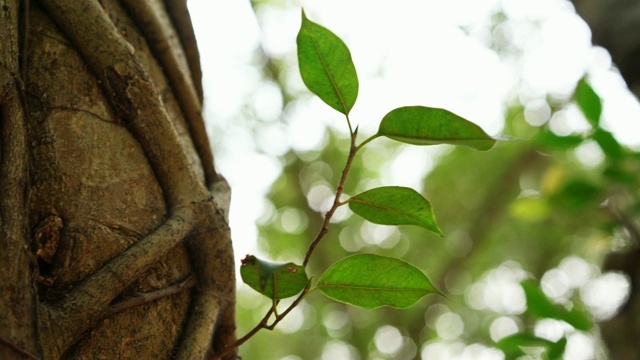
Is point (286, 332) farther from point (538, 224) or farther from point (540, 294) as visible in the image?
point (540, 294)

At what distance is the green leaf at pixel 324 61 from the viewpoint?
26.7 inches

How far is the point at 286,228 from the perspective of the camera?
497 cm

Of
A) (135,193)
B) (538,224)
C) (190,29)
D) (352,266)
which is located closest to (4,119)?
(135,193)

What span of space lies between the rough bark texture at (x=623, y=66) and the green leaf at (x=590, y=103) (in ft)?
0.24

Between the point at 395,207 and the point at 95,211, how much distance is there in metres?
0.33

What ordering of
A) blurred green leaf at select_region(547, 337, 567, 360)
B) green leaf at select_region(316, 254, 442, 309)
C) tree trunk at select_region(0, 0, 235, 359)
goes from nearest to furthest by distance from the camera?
1. tree trunk at select_region(0, 0, 235, 359)
2. green leaf at select_region(316, 254, 442, 309)
3. blurred green leaf at select_region(547, 337, 567, 360)

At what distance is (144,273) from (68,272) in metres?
0.08

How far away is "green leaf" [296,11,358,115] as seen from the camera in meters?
0.68

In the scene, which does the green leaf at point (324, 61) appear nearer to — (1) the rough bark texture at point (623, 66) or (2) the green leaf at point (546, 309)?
(2) the green leaf at point (546, 309)

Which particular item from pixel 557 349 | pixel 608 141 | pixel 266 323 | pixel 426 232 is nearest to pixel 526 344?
pixel 557 349

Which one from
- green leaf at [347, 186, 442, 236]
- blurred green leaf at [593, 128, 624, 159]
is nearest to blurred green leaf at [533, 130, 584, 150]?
blurred green leaf at [593, 128, 624, 159]

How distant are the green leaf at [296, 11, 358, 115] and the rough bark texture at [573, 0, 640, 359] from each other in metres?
0.90

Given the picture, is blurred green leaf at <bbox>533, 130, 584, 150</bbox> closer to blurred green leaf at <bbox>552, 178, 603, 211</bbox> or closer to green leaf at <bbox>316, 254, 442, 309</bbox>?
blurred green leaf at <bbox>552, 178, 603, 211</bbox>

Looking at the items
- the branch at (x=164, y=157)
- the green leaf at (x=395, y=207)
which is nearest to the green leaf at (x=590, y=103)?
the green leaf at (x=395, y=207)
